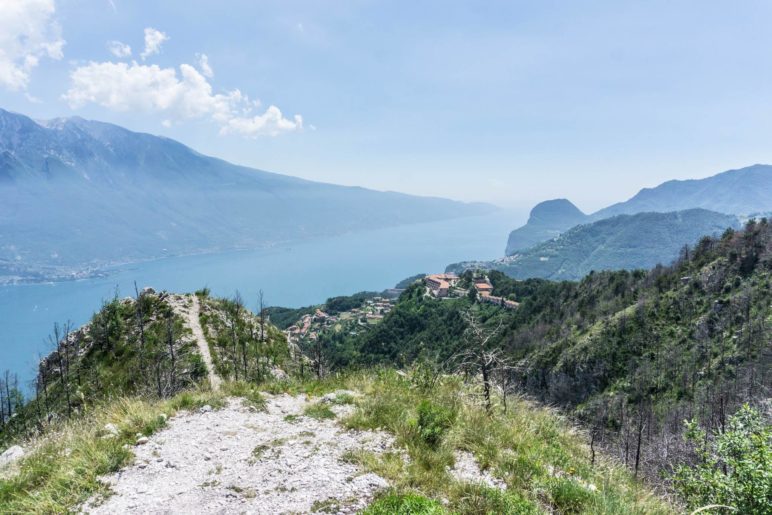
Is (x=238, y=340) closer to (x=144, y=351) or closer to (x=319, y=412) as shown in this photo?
(x=144, y=351)

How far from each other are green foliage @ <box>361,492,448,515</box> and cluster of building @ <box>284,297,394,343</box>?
8752 centimetres

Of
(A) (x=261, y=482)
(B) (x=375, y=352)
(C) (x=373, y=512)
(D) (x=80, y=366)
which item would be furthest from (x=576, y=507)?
(B) (x=375, y=352)

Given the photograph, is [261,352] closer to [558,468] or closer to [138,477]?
[138,477]

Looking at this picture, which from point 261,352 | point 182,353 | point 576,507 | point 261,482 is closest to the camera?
point 576,507

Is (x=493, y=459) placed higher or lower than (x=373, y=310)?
higher

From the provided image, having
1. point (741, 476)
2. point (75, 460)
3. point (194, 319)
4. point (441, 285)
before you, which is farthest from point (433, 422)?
point (441, 285)

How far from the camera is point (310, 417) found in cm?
758

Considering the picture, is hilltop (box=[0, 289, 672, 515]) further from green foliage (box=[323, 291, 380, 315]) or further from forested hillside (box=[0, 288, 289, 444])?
green foliage (box=[323, 291, 380, 315])

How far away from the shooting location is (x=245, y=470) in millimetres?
5629

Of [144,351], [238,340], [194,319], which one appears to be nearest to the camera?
[144,351]

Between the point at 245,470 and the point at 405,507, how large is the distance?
9.17 ft

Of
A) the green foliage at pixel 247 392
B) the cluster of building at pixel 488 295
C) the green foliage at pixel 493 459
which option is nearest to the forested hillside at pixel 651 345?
the cluster of building at pixel 488 295

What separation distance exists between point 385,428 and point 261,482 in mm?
2328

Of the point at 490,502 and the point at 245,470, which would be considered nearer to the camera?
the point at 490,502
